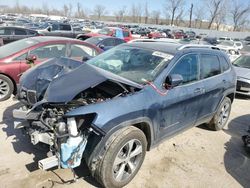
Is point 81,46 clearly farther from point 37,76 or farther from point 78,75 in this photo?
point 78,75

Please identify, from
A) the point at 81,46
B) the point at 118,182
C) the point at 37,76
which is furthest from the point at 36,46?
the point at 118,182

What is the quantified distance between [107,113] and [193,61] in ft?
6.75

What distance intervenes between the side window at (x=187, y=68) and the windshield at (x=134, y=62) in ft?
0.65

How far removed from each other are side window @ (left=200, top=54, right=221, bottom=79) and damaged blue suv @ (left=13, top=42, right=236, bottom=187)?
0.02 meters

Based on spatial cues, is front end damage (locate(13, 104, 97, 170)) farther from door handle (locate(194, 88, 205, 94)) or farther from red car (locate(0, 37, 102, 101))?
red car (locate(0, 37, 102, 101))

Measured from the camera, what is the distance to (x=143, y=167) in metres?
3.97

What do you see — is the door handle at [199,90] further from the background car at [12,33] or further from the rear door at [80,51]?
the background car at [12,33]

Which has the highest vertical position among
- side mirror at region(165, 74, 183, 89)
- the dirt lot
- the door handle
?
side mirror at region(165, 74, 183, 89)

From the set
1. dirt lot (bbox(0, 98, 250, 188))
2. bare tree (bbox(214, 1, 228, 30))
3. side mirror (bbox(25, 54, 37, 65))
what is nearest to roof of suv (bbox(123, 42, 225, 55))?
dirt lot (bbox(0, 98, 250, 188))

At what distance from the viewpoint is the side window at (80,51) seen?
7.31 metres

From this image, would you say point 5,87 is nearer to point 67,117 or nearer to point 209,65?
point 67,117

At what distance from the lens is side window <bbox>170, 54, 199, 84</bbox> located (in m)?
4.01

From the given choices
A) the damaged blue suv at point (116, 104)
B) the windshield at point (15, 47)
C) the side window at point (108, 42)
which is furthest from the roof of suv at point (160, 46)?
the side window at point (108, 42)

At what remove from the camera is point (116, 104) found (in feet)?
10.3
